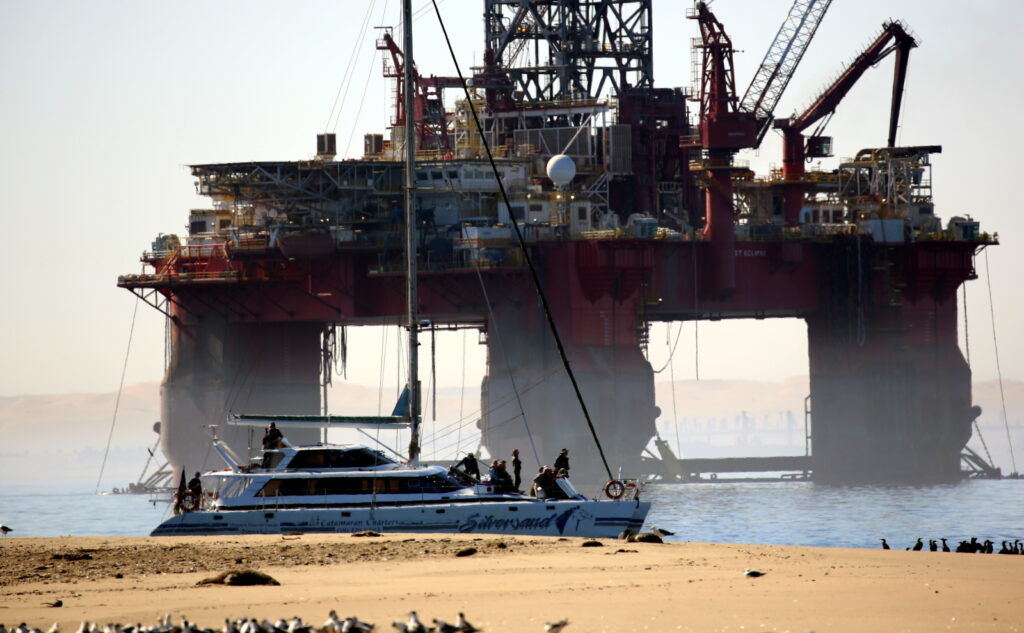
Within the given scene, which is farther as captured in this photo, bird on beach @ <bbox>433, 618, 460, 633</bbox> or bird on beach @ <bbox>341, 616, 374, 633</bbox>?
bird on beach @ <bbox>433, 618, 460, 633</bbox>

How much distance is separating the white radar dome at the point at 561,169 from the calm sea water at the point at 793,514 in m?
16.9

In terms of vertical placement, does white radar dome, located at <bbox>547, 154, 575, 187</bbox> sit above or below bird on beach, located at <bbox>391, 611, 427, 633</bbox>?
above

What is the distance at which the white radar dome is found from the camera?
100188mm

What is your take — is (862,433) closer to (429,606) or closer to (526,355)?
(526,355)

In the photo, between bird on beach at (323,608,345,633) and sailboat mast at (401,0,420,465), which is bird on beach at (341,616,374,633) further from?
sailboat mast at (401,0,420,465)

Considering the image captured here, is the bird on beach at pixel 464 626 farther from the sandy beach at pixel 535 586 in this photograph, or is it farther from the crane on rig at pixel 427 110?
the crane on rig at pixel 427 110

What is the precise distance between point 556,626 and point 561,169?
72857 millimetres

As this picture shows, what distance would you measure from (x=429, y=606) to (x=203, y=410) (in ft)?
242

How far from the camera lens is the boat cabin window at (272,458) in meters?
53.4

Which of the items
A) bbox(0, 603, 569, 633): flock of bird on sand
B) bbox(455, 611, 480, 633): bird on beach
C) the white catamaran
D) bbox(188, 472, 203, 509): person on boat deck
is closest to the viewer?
bbox(0, 603, 569, 633): flock of bird on sand

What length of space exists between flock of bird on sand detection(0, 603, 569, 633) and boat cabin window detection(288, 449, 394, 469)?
24380 millimetres

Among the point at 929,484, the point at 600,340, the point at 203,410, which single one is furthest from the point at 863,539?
the point at 203,410

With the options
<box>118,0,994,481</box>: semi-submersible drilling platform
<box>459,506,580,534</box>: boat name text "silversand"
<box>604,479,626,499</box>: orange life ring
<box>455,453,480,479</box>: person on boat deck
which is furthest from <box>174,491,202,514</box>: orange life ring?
<box>118,0,994,481</box>: semi-submersible drilling platform

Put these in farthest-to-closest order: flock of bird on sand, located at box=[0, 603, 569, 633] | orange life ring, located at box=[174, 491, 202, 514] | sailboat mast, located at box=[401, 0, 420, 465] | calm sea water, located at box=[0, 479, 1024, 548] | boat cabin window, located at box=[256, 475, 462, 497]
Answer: calm sea water, located at box=[0, 479, 1024, 548]
sailboat mast, located at box=[401, 0, 420, 465]
orange life ring, located at box=[174, 491, 202, 514]
boat cabin window, located at box=[256, 475, 462, 497]
flock of bird on sand, located at box=[0, 603, 569, 633]
